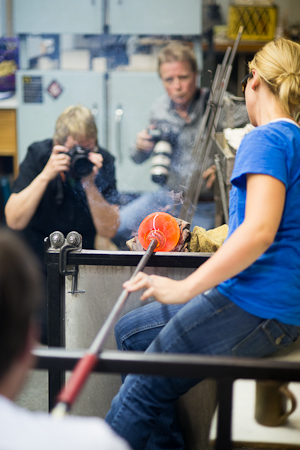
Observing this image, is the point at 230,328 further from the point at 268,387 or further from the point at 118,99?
the point at 118,99

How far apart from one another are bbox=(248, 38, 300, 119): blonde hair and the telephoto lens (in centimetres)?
98

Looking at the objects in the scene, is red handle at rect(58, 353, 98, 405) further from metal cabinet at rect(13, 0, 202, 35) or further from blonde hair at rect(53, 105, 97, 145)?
metal cabinet at rect(13, 0, 202, 35)

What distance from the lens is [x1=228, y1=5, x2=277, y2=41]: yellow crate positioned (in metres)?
2.85

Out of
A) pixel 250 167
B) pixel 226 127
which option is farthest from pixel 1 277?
pixel 226 127

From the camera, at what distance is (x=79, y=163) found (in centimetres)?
174

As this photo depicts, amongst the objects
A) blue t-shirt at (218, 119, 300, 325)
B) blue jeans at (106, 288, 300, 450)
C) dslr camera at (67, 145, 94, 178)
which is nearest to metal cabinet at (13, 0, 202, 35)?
dslr camera at (67, 145, 94, 178)

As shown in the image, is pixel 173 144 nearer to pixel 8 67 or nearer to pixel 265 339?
pixel 265 339

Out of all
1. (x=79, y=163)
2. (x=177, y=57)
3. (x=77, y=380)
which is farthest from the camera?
(x=177, y=57)

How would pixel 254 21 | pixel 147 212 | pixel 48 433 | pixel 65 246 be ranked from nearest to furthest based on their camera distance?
pixel 48 433 < pixel 65 246 < pixel 147 212 < pixel 254 21

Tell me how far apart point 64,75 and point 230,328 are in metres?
2.25

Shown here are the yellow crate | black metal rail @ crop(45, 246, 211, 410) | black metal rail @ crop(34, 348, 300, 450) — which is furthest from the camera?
the yellow crate

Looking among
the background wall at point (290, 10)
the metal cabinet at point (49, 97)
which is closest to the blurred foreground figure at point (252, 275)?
the metal cabinet at point (49, 97)

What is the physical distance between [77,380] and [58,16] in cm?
267

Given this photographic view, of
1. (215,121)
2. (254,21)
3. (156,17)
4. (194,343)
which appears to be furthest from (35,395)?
(254,21)
